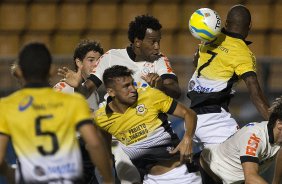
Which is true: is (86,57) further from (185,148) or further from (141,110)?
(185,148)

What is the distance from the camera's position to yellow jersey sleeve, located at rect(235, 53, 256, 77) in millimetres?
7676

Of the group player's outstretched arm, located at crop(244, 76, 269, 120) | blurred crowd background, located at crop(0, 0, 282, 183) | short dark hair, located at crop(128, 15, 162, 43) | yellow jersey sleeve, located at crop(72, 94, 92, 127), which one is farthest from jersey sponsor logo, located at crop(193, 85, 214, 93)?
blurred crowd background, located at crop(0, 0, 282, 183)

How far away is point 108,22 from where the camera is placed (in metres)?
12.7

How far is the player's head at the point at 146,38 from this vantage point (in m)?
7.84

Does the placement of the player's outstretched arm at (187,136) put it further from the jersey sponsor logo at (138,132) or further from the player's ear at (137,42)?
the player's ear at (137,42)

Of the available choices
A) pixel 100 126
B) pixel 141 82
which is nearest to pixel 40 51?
pixel 100 126

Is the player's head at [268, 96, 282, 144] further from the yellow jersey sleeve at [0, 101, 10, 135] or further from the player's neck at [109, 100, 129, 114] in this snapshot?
the yellow jersey sleeve at [0, 101, 10, 135]

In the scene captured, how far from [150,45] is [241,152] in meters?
1.37

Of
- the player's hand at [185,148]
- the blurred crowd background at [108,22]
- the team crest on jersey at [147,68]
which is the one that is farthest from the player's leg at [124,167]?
the blurred crowd background at [108,22]

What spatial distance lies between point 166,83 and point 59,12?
5.20m

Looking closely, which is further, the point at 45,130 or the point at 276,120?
the point at 276,120

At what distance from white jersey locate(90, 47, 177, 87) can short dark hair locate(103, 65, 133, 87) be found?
25.9 inches

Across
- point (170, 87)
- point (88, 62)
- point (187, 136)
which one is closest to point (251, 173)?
point (187, 136)

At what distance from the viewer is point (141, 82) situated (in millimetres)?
7832
